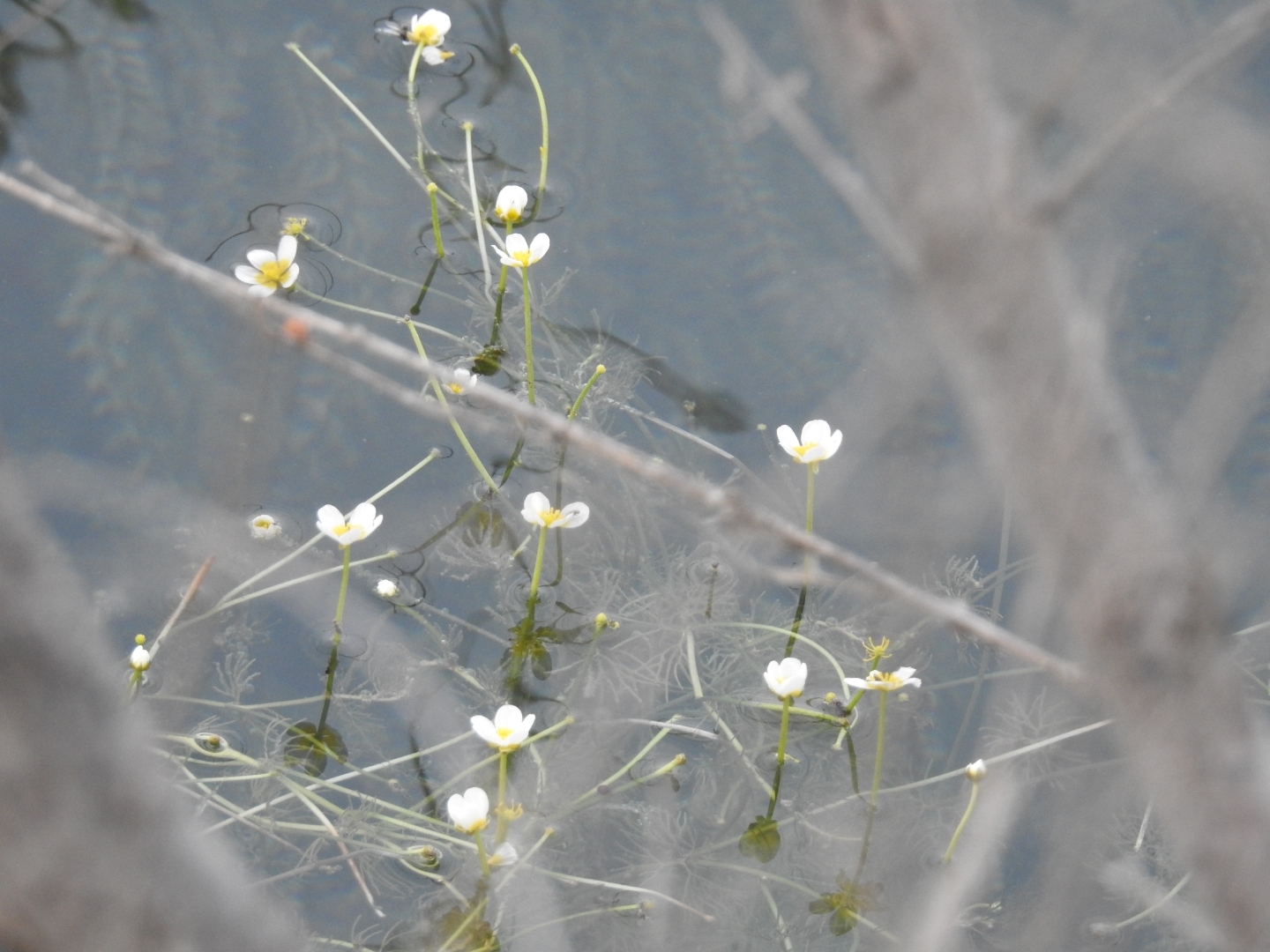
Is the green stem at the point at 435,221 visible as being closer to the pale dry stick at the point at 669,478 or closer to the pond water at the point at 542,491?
the pond water at the point at 542,491

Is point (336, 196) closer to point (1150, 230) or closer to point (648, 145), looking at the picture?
point (648, 145)

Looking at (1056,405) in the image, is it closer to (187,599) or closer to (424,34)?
(187,599)

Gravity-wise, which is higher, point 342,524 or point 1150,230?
point 1150,230

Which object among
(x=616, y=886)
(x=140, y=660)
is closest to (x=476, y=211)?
(x=140, y=660)

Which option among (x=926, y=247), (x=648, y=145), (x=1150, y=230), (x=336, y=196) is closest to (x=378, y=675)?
(x=336, y=196)

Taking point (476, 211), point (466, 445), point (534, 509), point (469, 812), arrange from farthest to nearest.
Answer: point (476, 211)
point (466, 445)
point (534, 509)
point (469, 812)

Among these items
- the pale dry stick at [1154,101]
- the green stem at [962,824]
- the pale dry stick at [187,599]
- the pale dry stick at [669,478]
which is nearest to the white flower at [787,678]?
the green stem at [962,824]
